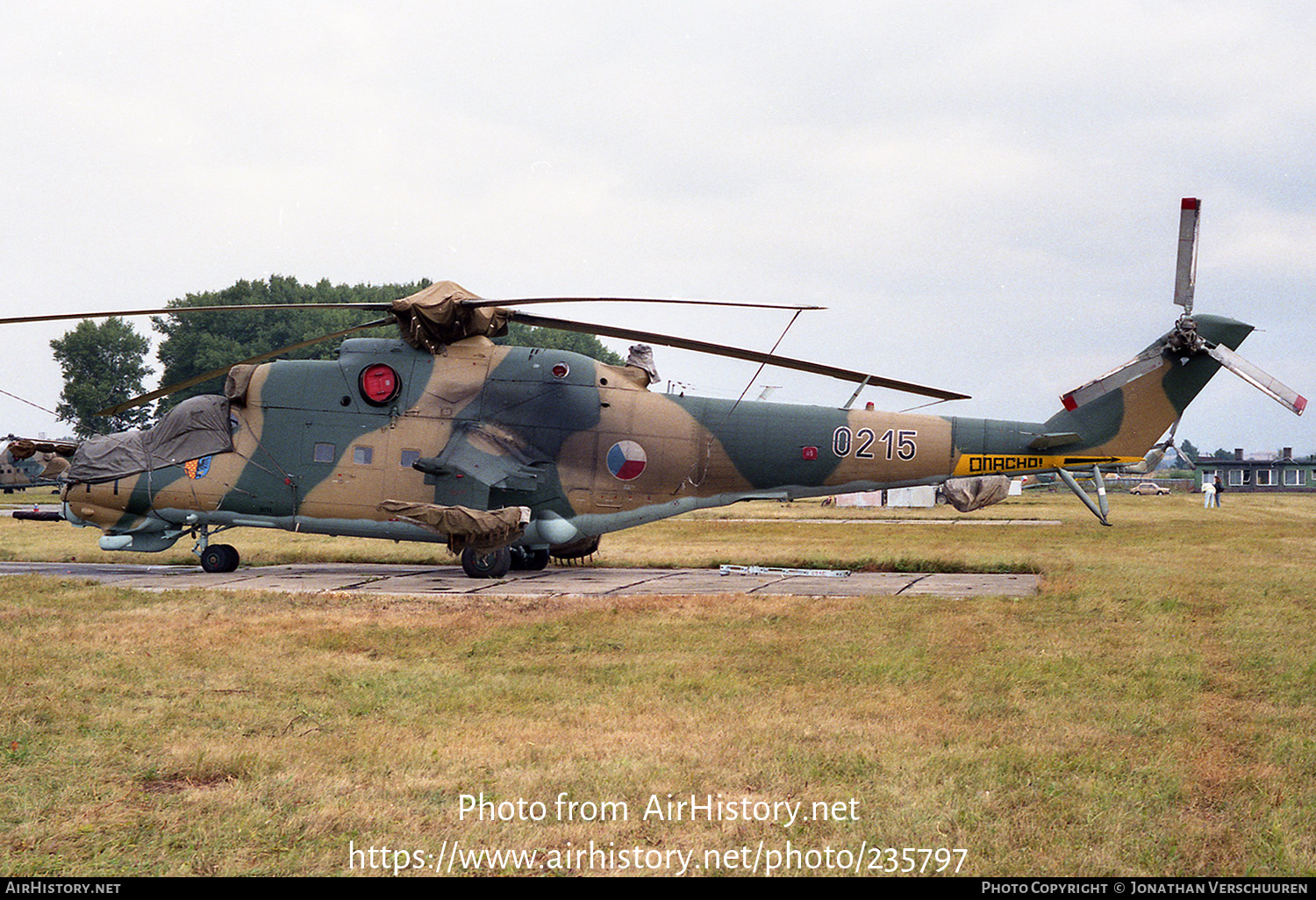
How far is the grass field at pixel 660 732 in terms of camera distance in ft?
18.4

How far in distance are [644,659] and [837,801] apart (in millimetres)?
4667

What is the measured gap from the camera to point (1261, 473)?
10425cm

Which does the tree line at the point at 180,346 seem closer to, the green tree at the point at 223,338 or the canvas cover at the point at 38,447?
the green tree at the point at 223,338

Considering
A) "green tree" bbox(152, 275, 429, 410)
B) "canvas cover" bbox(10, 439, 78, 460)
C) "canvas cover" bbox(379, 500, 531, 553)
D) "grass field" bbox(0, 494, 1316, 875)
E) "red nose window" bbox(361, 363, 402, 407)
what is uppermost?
"green tree" bbox(152, 275, 429, 410)

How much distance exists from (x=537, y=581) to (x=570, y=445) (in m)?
2.72

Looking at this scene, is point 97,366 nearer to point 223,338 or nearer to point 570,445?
point 223,338

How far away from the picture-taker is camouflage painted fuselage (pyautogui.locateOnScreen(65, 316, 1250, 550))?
61.5 ft

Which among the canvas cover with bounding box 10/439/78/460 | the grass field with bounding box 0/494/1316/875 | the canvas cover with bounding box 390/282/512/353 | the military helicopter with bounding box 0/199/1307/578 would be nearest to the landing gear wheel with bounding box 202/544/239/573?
the military helicopter with bounding box 0/199/1307/578

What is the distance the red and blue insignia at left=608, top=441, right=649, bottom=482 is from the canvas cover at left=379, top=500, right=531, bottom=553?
88.4 inches

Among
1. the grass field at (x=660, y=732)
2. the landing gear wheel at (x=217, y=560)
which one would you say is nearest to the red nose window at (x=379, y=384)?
the landing gear wheel at (x=217, y=560)

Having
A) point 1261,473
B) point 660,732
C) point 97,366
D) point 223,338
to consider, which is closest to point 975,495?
point 660,732

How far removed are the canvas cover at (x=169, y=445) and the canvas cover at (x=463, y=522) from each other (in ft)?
15.7

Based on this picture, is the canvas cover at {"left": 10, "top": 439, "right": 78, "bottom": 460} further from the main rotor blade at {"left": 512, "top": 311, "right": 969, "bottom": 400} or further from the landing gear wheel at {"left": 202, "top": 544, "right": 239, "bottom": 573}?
the main rotor blade at {"left": 512, "top": 311, "right": 969, "bottom": 400}

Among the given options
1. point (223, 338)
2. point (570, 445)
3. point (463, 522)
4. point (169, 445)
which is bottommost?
point (463, 522)
